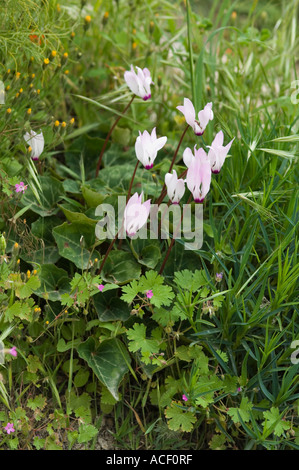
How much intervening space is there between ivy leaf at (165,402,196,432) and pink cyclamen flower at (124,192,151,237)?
60cm

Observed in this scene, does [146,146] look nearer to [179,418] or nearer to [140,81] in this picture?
[140,81]

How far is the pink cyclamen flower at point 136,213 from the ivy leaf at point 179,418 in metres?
0.60

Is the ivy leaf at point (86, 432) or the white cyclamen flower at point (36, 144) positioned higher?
the white cyclamen flower at point (36, 144)

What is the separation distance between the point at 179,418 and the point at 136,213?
2.23 ft

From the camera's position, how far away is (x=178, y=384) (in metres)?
1.87

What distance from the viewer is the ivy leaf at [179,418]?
5.82 feet

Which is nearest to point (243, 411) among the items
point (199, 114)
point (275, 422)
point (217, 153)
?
point (275, 422)

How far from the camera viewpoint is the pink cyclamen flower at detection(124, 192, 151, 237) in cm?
169

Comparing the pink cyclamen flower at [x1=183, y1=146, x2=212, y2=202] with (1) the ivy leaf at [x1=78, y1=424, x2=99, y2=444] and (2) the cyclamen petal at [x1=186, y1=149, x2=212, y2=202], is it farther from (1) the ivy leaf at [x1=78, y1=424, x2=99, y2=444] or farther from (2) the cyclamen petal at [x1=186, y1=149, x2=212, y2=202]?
(1) the ivy leaf at [x1=78, y1=424, x2=99, y2=444]

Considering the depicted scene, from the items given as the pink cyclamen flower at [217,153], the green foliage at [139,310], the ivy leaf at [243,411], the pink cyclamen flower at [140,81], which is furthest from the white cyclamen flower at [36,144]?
the ivy leaf at [243,411]

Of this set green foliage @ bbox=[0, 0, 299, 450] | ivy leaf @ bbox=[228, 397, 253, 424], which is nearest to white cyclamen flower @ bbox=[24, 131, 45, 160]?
green foliage @ bbox=[0, 0, 299, 450]

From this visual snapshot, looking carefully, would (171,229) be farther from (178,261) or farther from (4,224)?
(4,224)

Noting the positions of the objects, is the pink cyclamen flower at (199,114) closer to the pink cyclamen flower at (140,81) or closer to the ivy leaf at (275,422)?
the pink cyclamen flower at (140,81)

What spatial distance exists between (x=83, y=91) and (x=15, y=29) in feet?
2.36
